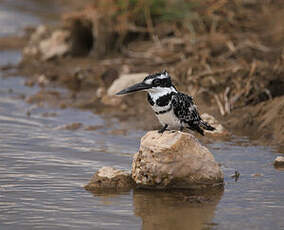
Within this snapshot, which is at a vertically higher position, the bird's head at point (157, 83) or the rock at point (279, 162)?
the bird's head at point (157, 83)

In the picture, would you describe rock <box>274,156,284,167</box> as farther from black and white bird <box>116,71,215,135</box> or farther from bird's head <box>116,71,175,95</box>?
bird's head <box>116,71,175,95</box>

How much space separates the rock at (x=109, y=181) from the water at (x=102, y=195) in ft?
0.32

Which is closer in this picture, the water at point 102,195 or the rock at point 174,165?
the water at point 102,195

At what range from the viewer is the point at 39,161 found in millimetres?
5742

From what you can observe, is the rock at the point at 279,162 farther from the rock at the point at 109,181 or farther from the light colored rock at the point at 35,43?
the light colored rock at the point at 35,43

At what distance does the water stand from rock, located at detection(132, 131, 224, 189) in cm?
14

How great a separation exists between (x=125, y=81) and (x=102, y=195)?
377 cm

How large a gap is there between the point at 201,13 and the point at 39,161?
207 inches

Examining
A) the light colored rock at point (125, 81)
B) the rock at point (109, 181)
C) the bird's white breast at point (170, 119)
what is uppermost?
the light colored rock at point (125, 81)

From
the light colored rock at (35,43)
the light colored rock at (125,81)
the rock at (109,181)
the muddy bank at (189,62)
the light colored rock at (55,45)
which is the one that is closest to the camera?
the rock at (109,181)

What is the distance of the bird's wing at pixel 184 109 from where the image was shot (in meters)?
5.00

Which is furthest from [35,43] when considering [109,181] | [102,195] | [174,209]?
[174,209]

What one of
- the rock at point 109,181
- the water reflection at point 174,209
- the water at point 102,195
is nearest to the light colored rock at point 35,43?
the water at point 102,195

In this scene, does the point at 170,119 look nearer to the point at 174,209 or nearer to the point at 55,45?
the point at 174,209
